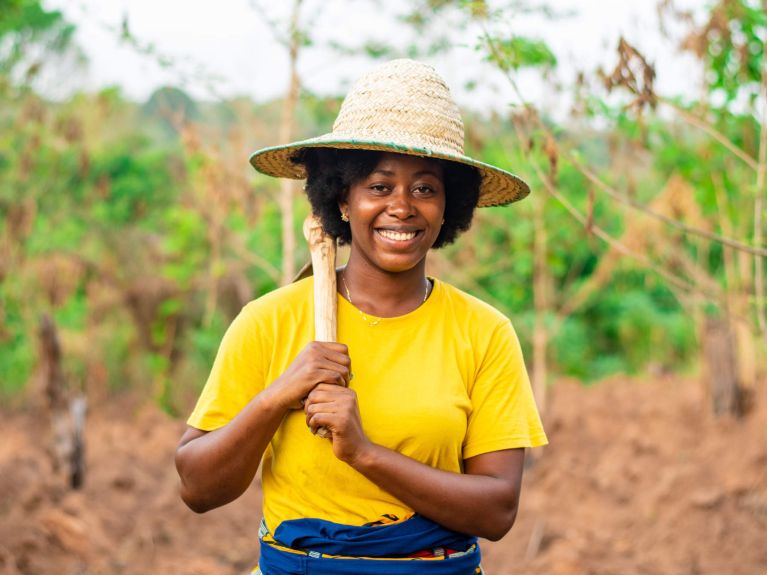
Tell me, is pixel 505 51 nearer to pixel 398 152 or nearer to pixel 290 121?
pixel 398 152

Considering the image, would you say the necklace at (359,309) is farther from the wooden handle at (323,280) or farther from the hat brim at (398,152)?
the hat brim at (398,152)

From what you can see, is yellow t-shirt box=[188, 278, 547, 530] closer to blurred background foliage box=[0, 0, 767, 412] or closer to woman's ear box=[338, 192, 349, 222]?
woman's ear box=[338, 192, 349, 222]

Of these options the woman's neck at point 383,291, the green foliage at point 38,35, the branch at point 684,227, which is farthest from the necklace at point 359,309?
the green foliage at point 38,35

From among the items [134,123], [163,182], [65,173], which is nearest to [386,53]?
[65,173]

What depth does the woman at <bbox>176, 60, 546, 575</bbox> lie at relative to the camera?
6.06ft

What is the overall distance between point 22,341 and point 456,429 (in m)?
7.15

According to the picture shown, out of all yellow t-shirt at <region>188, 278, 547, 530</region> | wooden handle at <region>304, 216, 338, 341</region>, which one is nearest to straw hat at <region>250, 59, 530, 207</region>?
wooden handle at <region>304, 216, 338, 341</region>

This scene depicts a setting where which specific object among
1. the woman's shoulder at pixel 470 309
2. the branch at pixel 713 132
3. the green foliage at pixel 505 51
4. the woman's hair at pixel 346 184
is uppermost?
the green foliage at pixel 505 51

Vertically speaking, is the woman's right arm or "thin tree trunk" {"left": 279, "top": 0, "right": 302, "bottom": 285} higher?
"thin tree trunk" {"left": 279, "top": 0, "right": 302, "bottom": 285}

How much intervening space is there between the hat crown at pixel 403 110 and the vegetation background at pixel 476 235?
0.84 meters

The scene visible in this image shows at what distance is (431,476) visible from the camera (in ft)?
6.07

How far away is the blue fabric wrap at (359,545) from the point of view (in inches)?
73.8

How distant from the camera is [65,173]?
33.5 feet

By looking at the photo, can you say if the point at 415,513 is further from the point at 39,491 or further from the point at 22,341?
the point at 22,341
